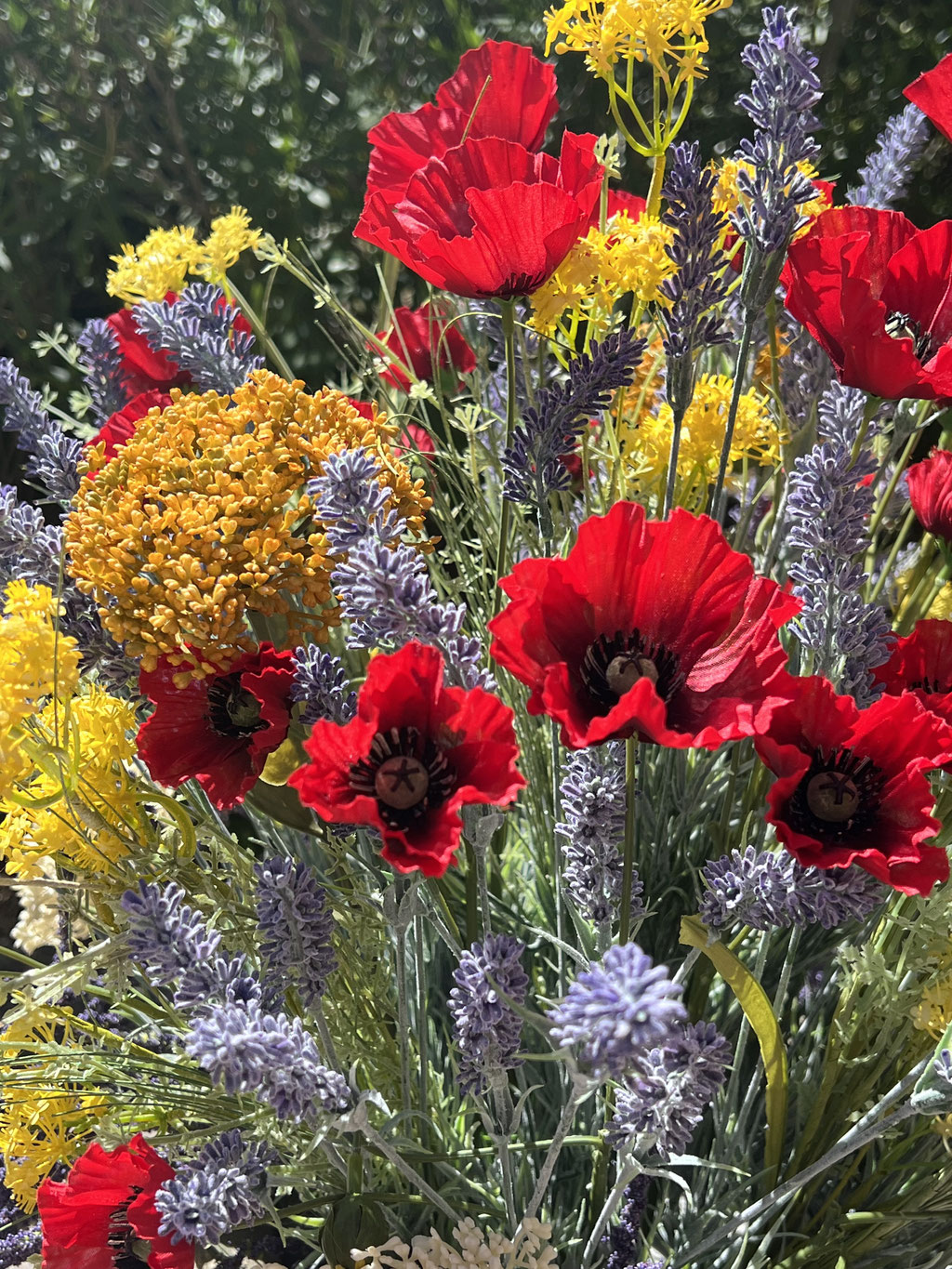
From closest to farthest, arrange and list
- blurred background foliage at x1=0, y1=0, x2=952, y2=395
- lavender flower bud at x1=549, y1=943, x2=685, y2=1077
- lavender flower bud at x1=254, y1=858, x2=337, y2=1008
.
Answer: lavender flower bud at x1=549, y1=943, x2=685, y2=1077, lavender flower bud at x1=254, y1=858, x2=337, y2=1008, blurred background foliage at x1=0, y1=0, x2=952, y2=395

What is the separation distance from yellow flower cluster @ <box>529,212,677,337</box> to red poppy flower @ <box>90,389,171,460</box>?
20 centimetres

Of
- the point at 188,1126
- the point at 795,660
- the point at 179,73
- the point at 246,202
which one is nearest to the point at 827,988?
the point at 795,660

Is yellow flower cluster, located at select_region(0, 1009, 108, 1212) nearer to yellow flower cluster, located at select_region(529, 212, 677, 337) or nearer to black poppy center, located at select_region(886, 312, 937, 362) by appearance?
yellow flower cluster, located at select_region(529, 212, 677, 337)

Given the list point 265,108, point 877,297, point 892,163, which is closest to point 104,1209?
point 877,297

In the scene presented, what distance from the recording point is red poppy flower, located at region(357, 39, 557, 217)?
49 centimetres

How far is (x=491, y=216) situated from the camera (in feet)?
1.26

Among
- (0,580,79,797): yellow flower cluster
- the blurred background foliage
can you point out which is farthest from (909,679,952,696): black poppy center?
the blurred background foliage

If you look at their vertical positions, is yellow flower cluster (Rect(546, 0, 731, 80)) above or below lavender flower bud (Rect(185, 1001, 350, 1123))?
above

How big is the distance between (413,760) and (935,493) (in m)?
0.28

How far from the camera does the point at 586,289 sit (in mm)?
432

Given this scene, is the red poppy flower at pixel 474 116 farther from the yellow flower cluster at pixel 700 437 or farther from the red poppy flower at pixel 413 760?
the red poppy flower at pixel 413 760

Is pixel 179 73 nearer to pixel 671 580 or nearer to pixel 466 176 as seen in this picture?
pixel 466 176

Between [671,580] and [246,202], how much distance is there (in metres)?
0.91

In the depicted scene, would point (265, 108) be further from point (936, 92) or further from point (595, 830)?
point (595, 830)
